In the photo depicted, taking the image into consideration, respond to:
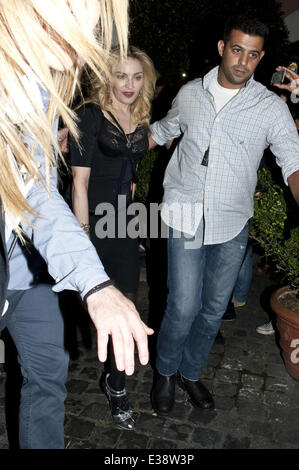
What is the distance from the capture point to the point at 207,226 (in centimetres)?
290

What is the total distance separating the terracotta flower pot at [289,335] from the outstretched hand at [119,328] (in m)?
2.23

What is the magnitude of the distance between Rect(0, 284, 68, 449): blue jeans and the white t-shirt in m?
1.76

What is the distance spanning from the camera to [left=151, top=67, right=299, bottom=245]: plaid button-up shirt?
2.79 m

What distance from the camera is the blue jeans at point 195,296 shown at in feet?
9.56

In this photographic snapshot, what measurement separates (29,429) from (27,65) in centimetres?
162

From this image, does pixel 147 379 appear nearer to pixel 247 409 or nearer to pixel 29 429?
pixel 247 409

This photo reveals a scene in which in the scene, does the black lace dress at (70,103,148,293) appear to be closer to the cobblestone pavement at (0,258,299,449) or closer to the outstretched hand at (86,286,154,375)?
the cobblestone pavement at (0,258,299,449)

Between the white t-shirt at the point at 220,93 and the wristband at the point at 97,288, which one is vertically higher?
the white t-shirt at the point at 220,93

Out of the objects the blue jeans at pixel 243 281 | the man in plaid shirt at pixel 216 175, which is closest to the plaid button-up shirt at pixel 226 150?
the man in plaid shirt at pixel 216 175

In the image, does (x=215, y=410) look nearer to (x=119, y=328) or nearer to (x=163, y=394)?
(x=163, y=394)

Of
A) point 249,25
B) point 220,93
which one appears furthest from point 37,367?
point 249,25

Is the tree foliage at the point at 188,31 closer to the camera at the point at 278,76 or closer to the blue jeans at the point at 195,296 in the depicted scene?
the camera at the point at 278,76

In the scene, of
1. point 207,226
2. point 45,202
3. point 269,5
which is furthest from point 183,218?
point 269,5

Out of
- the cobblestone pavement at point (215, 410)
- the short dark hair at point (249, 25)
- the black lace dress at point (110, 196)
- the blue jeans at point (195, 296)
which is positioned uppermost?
the short dark hair at point (249, 25)
